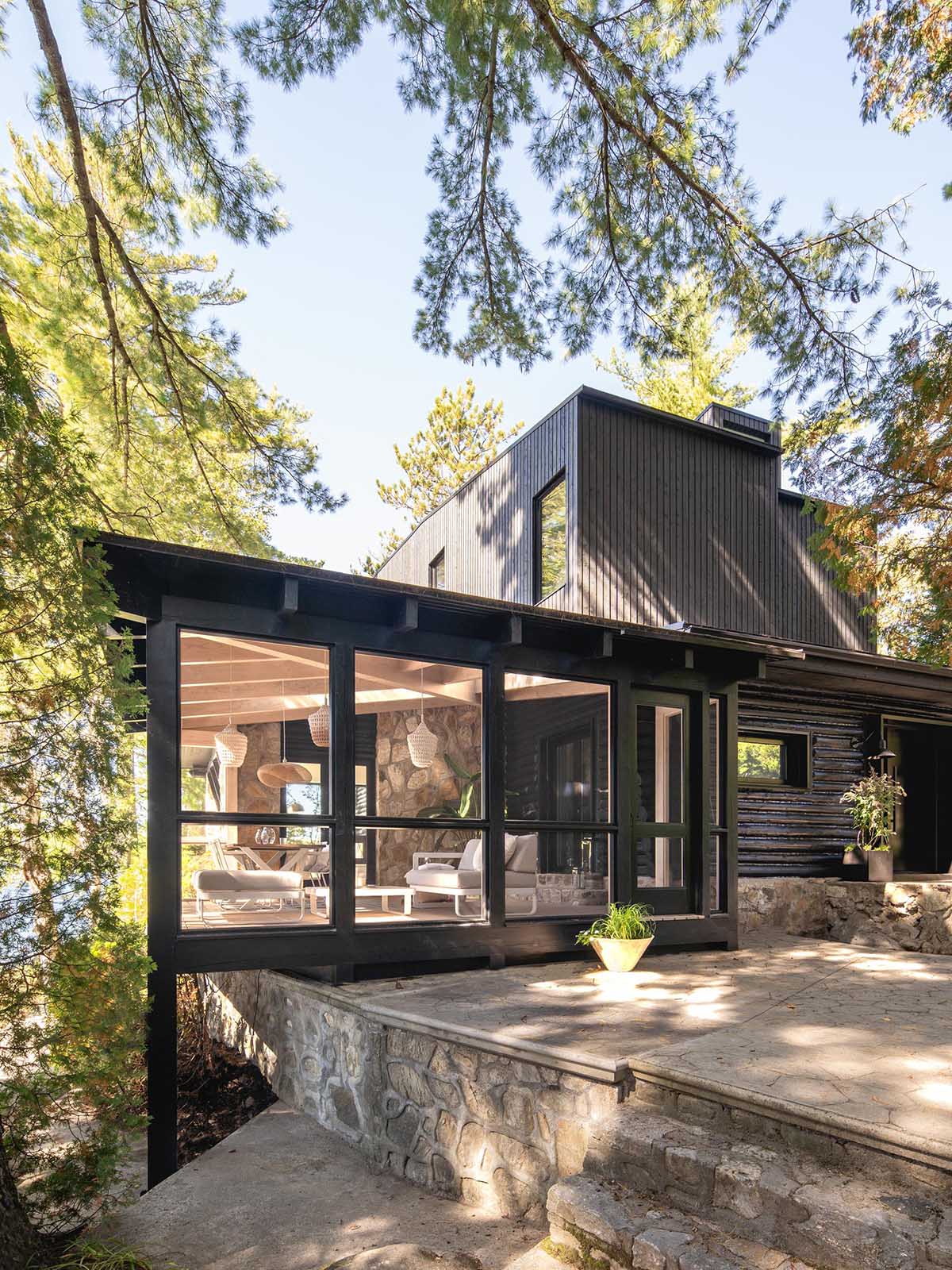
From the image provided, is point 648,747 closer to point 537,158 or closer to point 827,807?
point 827,807

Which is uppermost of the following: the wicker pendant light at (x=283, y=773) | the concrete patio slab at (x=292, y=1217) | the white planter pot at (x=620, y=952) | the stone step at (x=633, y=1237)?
the wicker pendant light at (x=283, y=773)

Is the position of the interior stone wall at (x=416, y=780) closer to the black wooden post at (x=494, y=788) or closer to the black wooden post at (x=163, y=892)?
the black wooden post at (x=494, y=788)

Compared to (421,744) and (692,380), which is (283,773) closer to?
(421,744)

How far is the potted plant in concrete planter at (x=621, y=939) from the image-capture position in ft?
A: 19.0

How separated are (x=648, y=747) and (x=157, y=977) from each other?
4.77 meters

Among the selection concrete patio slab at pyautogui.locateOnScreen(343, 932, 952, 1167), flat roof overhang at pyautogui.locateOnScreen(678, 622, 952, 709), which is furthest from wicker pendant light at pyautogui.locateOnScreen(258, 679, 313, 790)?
flat roof overhang at pyautogui.locateOnScreen(678, 622, 952, 709)

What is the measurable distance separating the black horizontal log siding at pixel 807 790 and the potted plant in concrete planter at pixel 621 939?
11.1ft

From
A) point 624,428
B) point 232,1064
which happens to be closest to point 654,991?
point 232,1064

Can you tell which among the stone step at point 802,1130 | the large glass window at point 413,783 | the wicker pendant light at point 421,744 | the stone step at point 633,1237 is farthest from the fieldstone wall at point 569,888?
the stone step at point 633,1237

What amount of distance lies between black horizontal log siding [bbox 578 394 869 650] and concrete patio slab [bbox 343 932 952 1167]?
4.62 metres

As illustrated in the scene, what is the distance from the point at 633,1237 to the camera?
Result: 2.93 m

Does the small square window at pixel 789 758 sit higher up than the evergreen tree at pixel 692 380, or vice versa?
the evergreen tree at pixel 692 380

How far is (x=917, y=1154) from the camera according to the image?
278 cm

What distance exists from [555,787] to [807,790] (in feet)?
9.46
